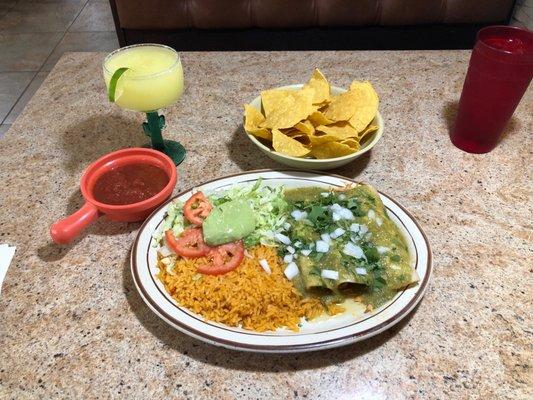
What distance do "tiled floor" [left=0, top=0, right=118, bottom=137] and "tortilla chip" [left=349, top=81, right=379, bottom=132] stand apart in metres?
2.61

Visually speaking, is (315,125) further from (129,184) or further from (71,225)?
(71,225)

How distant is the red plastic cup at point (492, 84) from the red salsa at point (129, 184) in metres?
0.90

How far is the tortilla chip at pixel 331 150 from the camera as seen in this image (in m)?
1.19

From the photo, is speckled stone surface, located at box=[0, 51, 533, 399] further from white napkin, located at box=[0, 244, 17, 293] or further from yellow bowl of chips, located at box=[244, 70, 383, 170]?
yellow bowl of chips, located at box=[244, 70, 383, 170]

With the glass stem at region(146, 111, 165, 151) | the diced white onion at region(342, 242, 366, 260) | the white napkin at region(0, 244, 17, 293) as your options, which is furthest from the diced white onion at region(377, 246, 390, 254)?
the white napkin at region(0, 244, 17, 293)

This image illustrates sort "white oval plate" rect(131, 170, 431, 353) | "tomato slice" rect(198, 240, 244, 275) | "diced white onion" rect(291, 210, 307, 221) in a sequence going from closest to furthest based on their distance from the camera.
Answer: "white oval plate" rect(131, 170, 431, 353) → "tomato slice" rect(198, 240, 244, 275) → "diced white onion" rect(291, 210, 307, 221)

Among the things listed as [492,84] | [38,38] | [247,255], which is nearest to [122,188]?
[247,255]

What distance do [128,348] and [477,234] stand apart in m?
0.86

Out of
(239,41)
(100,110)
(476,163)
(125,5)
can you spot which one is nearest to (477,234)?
(476,163)

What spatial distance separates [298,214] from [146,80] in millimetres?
516

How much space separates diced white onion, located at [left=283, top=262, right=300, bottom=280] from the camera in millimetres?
961

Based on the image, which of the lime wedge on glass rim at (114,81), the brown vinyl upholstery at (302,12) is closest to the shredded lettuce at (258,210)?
the lime wedge on glass rim at (114,81)

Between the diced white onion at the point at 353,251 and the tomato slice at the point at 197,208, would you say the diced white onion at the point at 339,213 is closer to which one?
the diced white onion at the point at 353,251

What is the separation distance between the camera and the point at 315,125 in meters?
1.29
